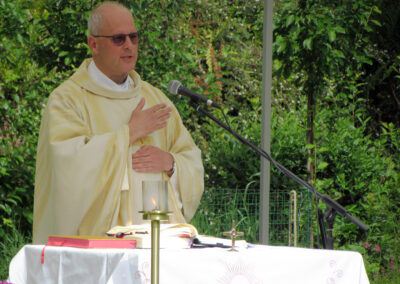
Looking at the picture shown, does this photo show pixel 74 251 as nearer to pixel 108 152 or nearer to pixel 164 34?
pixel 108 152

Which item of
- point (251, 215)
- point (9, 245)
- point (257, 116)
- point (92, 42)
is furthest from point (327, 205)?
point (257, 116)

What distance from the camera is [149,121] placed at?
3.42 metres

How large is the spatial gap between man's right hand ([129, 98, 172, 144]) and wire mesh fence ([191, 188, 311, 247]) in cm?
254

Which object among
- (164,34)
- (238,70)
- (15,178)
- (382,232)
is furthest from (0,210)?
(238,70)

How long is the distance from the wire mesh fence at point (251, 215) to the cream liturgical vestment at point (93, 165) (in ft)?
7.47

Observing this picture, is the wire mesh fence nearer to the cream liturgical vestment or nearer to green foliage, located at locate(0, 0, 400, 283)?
green foliage, located at locate(0, 0, 400, 283)

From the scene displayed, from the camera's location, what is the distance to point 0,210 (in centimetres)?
650

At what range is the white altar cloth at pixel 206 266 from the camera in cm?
244

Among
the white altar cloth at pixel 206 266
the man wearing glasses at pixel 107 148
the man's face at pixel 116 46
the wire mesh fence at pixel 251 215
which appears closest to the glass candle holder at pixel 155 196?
the white altar cloth at pixel 206 266

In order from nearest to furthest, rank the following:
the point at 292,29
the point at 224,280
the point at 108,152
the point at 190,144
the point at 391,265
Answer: the point at 224,280 < the point at 108,152 < the point at 190,144 < the point at 292,29 < the point at 391,265

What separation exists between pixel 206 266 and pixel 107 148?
3.24 ft

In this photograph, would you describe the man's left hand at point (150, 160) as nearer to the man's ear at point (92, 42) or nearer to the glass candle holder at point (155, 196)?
the man's ear at point (92, 42)

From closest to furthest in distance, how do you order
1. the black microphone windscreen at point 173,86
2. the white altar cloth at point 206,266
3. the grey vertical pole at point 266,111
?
1. the white altar cloth at point 206,266
2. the black microphone windscreen at point 173,86
3. the grey vertical pole at point 266,111

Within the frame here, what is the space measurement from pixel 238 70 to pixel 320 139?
2925 millimetres
